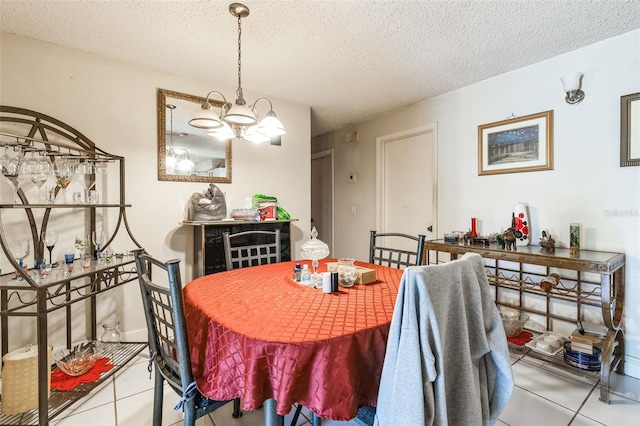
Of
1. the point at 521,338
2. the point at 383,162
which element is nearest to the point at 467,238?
the point at 521,338

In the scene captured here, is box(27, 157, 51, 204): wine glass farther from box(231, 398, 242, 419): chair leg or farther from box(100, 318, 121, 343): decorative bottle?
box(231, 398, 242, 419): chair leg

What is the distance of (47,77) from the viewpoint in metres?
2.20

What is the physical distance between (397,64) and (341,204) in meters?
2.40

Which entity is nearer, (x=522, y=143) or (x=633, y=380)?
(x=633, y=380)

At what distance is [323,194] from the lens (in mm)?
5090

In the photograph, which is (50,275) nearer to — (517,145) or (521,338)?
(521,338)

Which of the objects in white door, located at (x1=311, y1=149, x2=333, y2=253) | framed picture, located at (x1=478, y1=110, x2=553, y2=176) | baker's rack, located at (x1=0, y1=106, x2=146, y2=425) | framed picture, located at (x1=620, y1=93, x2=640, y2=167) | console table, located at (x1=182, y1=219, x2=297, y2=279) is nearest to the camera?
baker's rack, located at (x1=0, y1=106, x2=146, y2=425)

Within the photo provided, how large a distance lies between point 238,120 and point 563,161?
2.56m

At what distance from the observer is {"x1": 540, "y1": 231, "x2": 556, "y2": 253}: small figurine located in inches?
86.2

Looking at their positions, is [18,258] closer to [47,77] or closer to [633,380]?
[47,77]

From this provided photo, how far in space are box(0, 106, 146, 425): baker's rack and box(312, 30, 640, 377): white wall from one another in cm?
302

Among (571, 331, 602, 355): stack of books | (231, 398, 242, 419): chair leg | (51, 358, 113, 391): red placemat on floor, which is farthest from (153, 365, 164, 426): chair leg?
(571, 331, 602, 355): stack of books

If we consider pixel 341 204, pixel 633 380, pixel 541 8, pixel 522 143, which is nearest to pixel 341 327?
pixel 541 8

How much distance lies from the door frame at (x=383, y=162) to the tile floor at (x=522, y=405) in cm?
168
